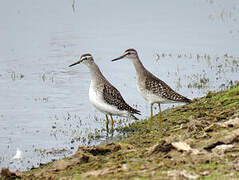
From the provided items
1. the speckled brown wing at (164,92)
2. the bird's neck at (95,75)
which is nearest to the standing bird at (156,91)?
the speckled brown wing at (164,92)

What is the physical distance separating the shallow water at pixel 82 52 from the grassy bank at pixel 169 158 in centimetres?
272

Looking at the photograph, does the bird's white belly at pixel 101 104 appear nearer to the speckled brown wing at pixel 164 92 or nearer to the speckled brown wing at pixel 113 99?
the speckled brown wing at pixel 113 99

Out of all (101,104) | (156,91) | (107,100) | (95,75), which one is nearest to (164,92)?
(156,91)

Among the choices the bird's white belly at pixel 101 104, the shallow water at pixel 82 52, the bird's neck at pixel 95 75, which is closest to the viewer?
the bird's white belly at pixel 101 104

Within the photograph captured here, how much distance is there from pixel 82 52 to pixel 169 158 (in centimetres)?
1806

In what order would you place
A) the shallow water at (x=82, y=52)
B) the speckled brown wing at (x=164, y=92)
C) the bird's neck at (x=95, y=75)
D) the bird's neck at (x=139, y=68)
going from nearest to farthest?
the speckled brown wing at (x=164, y=92) < the bird's neck at (x=139, y=68) < the bird's neck at (x=95, y=75) < the shallow water at (x=82, y=52)

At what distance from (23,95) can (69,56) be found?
638cm

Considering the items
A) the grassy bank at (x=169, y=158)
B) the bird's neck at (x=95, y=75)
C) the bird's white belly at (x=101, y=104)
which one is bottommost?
the grassy bank at (x=169, y=158)

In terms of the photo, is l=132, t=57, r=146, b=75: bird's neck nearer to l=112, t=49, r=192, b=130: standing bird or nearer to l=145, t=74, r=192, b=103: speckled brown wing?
l=112, t=49, r=192, b=130: standing bird

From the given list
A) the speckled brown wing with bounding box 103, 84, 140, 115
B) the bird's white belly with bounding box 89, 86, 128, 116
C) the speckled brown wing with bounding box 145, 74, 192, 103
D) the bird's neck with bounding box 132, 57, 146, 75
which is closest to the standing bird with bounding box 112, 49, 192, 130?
the speckled brown wing with bounding box 145, 74, 192, 103

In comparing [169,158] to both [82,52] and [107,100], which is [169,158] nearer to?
[107,100]

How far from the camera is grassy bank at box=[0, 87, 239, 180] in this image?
24.6ft

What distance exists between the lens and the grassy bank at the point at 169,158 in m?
7.48

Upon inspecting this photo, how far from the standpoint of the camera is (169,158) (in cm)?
839
